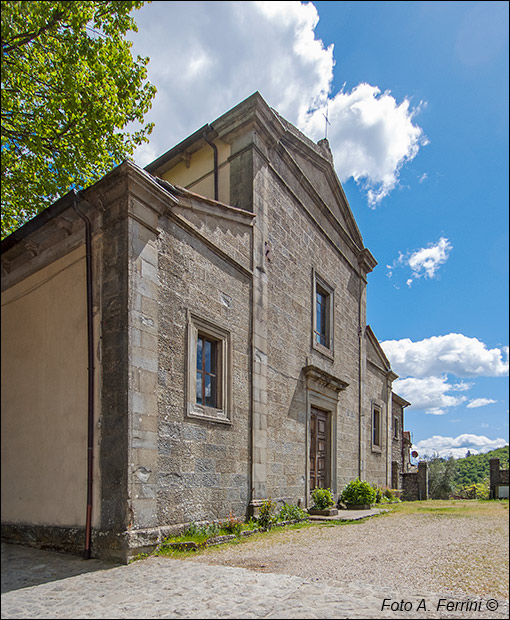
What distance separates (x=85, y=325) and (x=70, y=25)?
16.7 ft

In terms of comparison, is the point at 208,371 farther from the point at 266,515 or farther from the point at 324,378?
the point at 324,378

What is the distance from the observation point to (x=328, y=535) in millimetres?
7844

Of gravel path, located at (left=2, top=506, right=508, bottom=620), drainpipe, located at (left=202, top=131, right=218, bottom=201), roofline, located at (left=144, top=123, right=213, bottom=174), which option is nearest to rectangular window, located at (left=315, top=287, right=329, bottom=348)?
drainpipe, located at (left=202, top=131, right=218, bottom=201)

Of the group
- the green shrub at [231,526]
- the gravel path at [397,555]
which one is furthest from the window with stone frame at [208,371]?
the gravel path at [397,555]

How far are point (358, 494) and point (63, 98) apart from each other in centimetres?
1132

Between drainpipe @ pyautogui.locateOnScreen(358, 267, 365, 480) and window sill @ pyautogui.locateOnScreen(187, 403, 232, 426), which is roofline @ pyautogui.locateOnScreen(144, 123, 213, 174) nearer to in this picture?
window sill @ pyautogui.locateOnScreen(187, 403, 232, 426)

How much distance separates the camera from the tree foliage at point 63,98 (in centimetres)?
780

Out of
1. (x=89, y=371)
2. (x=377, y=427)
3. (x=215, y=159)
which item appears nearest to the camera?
(x=89, y=371)

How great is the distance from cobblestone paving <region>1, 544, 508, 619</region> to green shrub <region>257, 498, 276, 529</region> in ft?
10.6

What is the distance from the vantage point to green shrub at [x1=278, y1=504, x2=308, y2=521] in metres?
9.16

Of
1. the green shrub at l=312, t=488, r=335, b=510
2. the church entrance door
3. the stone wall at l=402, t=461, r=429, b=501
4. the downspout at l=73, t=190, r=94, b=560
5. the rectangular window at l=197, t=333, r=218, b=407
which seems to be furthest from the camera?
the stone wall at l=402, t=461, r=429, b=501

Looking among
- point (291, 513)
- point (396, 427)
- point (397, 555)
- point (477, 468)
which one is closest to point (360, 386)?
point (291, 513)

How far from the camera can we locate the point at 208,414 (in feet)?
24.0

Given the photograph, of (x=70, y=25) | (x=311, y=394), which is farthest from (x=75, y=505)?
(x=70, y=25)
